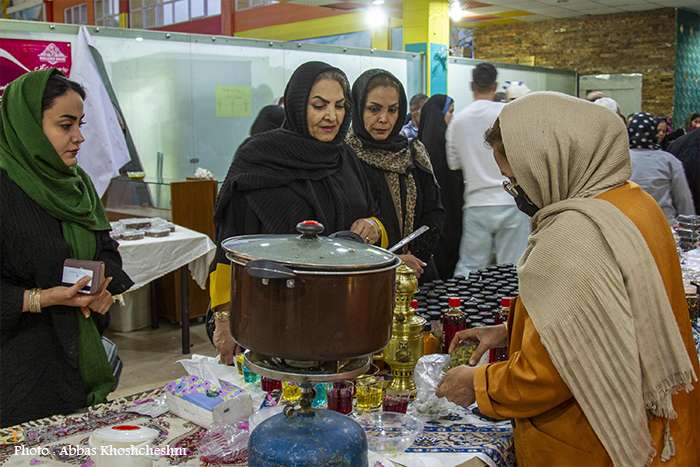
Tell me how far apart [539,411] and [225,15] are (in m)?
13.8

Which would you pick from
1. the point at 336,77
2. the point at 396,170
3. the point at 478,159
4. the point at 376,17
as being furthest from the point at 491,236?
the point at 376,17

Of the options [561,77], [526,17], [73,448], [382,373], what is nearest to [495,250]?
[382,373]

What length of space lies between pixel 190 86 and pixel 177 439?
5.07 m

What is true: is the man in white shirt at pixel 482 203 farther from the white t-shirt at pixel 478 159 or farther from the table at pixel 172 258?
the table at pixel 172 258

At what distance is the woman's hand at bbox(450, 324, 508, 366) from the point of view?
5.79ft

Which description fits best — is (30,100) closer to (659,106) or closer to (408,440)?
(408,440)

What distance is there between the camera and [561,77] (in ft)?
39.3

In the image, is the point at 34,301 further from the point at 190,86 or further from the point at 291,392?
the point at 190,86

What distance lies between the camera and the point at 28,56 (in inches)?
182

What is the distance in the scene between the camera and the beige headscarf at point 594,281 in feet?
4.42

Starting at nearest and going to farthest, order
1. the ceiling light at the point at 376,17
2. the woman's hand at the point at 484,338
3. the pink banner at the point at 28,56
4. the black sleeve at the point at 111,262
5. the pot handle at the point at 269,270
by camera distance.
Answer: the pot handle at the point at 269,270, the woman's hand at the point at 484,338, the black sleeve at the point at 111,262, the pink banner at the point at 28,56, the ceiling light at the point at 376,17

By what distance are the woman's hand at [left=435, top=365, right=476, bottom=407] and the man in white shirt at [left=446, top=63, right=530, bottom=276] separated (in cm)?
269

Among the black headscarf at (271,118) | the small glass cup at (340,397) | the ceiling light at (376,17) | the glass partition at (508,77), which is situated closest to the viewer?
the small glass cup at (340,397)

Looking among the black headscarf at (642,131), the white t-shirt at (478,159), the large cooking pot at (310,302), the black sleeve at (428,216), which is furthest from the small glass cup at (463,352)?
the black headscarf at (642,131)
